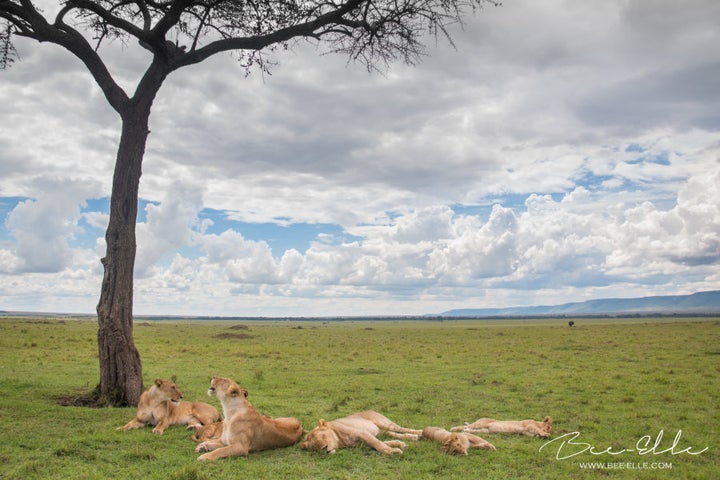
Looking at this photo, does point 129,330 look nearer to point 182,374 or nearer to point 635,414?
point 182,374

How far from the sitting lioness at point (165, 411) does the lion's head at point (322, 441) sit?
2.84m

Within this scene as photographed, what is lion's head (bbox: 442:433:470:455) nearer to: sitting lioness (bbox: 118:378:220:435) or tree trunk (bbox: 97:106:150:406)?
sitting lioness (bbox: 118:378:220:435)

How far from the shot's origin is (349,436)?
335 inches

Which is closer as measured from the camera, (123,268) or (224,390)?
(224,390)

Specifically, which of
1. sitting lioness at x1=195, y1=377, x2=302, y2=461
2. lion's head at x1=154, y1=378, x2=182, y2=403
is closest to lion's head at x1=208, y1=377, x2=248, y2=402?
sitting lioness at x1=195, y1=377, x2=302, y2=461

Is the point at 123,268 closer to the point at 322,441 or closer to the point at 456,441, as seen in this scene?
the point at 322,441

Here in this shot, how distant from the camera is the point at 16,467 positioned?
701 centimetres

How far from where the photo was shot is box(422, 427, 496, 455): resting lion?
824 centimetres

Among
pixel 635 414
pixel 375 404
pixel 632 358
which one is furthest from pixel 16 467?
pixel 632 358

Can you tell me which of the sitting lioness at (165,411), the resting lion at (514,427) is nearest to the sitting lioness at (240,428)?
the sitting lioness at (165,411)

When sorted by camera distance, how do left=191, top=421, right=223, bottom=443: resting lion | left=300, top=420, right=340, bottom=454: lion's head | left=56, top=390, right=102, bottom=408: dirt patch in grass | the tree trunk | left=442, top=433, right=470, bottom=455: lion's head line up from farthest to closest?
the tree trunk, left=56, top=390, right=102, bottom=408: dirt patch in grass, left=191, top=421, right=223, bottom=443: resting lion, left=442, top=433, right=470, bottom=455: lion's head, left=300, top=420, right=340, bottom=454: lion's head
